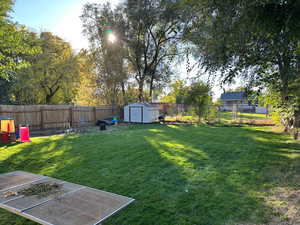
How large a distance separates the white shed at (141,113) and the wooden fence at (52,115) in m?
1.98

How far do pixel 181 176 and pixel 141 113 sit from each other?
10851mm

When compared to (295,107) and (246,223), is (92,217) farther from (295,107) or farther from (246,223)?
(295,107)

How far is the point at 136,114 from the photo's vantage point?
14.2 metres

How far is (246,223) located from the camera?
192 centimetres

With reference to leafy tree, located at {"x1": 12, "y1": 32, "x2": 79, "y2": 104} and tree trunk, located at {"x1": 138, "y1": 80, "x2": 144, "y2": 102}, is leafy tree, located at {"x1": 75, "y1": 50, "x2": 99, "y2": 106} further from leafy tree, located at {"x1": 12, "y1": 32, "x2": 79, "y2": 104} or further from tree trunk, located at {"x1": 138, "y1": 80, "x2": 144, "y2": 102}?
tree trunk, located at {"x1": 138, "y1": 80, "x2": 144, "y2": 102}

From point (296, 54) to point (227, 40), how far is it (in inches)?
50.5

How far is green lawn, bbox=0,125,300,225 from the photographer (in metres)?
2.11

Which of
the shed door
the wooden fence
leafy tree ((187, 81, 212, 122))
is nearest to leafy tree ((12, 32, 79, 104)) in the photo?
the wooden fence

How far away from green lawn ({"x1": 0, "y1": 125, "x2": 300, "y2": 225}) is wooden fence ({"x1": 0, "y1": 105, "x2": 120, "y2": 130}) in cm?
519

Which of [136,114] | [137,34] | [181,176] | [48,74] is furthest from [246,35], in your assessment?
[48,74]

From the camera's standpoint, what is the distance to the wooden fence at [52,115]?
9.87m

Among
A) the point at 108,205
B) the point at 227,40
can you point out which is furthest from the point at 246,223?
the point at 227,40

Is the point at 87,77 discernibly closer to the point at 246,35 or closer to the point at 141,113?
the point at 141,113

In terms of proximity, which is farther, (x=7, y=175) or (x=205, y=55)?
(x=7, y=175)
